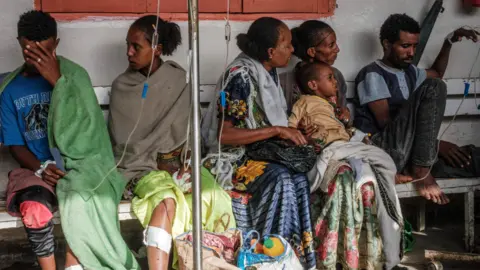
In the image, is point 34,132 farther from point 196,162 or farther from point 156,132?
point 196,162

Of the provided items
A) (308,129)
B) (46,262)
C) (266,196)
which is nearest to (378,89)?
(308,129)

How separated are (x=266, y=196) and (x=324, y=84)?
0.92 metres

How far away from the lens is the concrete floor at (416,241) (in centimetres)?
516

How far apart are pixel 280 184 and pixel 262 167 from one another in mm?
199

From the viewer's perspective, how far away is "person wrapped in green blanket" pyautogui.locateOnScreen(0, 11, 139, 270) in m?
4.28

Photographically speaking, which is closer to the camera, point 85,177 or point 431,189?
point 85,177

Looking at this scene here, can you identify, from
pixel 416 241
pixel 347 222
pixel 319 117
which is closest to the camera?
pixel 347 222

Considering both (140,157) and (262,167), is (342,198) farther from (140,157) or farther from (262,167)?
(140,157)

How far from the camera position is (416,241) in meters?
5.68

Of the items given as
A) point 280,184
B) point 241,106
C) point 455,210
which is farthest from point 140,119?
point 455,210

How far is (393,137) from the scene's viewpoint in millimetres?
5090

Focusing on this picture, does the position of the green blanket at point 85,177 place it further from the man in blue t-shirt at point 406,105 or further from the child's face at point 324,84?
the man in blue t-shirt at point 406,105

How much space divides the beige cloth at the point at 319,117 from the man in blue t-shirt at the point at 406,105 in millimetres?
355

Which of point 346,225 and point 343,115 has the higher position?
point 343,115
